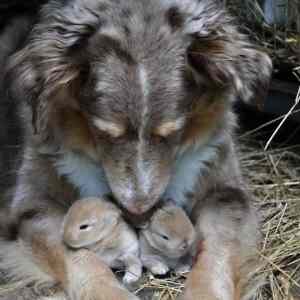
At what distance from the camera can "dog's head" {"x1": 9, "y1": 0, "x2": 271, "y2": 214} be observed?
3254 millimetres

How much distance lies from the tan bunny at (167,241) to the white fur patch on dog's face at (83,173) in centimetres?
39

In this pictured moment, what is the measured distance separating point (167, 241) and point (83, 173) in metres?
0.65

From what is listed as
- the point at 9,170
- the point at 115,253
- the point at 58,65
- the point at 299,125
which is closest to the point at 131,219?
the point at 115,253

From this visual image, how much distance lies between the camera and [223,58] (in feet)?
10.9

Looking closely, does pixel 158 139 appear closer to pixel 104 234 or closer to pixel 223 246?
pixel 104 234

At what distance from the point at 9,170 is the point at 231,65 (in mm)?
1615

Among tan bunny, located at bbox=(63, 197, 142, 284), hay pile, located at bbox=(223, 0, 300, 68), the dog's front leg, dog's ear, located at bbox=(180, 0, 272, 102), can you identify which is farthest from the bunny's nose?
hay pile, located at bbox=(223, 0, 300, 68)

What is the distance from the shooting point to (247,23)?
5156mm

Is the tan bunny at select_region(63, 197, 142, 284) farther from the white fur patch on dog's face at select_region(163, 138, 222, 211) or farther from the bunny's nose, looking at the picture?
the white fur patch on dog's face at select_region(163, 138, 222, 211)

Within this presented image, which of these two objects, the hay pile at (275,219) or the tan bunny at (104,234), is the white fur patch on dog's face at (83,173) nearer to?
the tan bunny at (104,234)

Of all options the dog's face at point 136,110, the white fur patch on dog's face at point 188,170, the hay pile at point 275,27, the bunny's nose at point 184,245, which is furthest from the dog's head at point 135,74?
the hay pile at point 275,27

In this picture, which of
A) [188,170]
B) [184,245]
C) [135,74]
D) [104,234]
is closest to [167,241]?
[184,245]

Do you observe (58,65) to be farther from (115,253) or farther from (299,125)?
(299,125)

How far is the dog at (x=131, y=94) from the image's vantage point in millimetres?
3268
